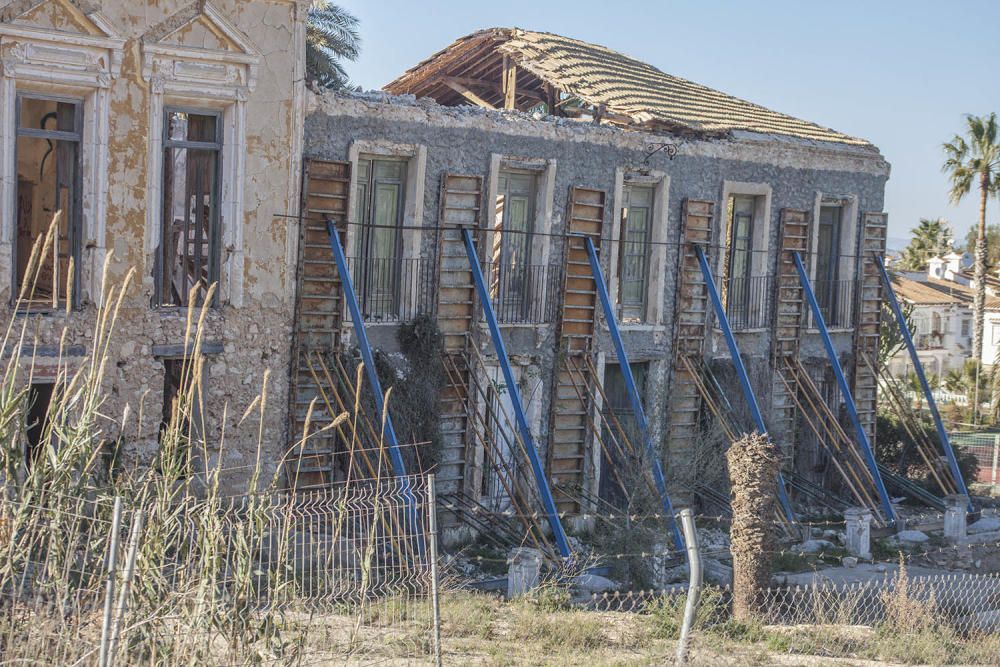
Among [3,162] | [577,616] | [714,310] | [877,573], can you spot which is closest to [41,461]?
[577,616]

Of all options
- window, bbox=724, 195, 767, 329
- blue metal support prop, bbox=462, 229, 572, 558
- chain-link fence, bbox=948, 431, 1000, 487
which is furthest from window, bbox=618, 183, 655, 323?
chain-link fence, bbox=948, 431, 1000, 487

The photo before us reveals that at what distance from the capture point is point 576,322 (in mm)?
18938

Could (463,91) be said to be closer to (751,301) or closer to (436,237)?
(436,237)

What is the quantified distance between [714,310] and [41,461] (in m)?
14.3

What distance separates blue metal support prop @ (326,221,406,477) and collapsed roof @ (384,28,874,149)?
5.98m

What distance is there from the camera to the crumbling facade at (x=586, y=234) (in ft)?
55.9

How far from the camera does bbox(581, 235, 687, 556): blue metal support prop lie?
1670 cm

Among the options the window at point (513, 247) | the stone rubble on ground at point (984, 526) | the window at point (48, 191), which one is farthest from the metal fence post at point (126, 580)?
the stone rubble on ground at point (984, 526)

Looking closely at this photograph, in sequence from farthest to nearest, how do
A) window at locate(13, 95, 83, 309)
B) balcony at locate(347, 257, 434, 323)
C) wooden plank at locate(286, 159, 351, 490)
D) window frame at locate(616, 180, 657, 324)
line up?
window frame at locate(616, 180, 657, 324) < balcony at locate(347, 257, 434, 323) < wooden plank at locate(286, 159, 351, 490) < window at locate(13, 95, 83, 309)

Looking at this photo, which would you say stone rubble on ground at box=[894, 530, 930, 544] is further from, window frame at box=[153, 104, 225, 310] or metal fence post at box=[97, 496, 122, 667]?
metal fence post at box=[97, 496, 122, 667]

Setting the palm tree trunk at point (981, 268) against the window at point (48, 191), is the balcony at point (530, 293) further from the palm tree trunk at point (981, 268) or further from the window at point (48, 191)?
the palm tree trunk at point (981, 268)

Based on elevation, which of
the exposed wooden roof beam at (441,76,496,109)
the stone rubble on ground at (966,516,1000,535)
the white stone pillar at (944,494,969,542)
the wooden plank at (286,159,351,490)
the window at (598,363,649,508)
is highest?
the exposed wooden roof beam at (441,76,496,109)

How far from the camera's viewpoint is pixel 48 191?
17.6 metres

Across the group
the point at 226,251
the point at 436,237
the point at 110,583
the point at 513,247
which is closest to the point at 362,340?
the point at 226,251
